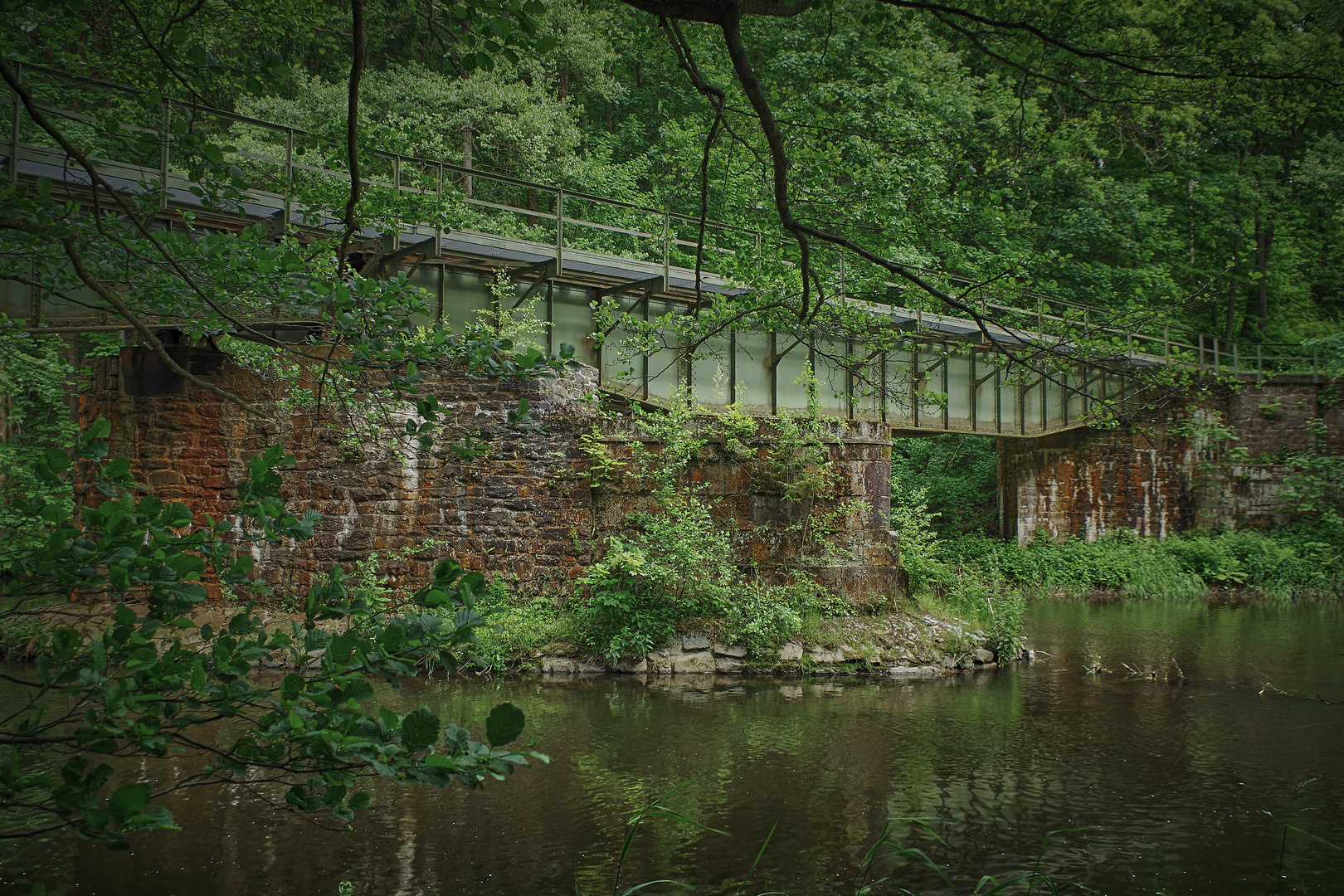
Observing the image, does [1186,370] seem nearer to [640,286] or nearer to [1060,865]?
[1060,865]

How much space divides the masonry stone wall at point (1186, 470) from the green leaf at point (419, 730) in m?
22.7

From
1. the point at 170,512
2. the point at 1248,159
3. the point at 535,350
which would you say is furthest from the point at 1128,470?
the point at 170,512

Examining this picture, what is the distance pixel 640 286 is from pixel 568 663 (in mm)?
6054

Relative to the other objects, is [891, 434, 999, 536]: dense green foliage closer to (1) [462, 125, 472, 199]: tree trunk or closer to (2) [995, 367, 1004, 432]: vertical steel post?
(2) [995, 367, 1004, 432]: vertical steel post

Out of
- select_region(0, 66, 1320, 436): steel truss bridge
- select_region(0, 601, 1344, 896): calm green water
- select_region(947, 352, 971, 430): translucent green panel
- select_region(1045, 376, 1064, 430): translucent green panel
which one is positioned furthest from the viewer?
select_region(1045, 376, 1064, 430): translucent green panel

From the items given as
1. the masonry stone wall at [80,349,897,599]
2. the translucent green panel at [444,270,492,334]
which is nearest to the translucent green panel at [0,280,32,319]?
the masonry stone wall at [80,349,897,599]

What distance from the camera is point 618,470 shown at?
12117mm

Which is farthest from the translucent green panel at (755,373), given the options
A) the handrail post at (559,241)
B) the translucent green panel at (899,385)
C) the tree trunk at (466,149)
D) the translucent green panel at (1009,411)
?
the tree trunk at (466,149)

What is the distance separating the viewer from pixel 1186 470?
22.5m

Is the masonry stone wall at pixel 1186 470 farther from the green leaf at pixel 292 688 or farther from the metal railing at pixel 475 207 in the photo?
the green leaf at pixel 292 688

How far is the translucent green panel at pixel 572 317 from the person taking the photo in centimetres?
1361

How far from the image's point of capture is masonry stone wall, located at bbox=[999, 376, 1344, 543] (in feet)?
72.6

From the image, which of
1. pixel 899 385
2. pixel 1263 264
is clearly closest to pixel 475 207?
pixel 899 385

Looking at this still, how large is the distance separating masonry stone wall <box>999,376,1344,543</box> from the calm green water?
40.2 feet
